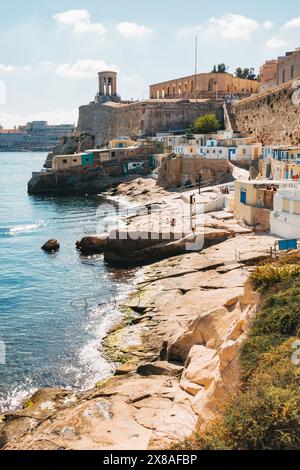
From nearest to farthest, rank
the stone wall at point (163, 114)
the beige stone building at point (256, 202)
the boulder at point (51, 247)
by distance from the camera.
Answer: the beige stone building at point (256, 202) < the boulder at point (51, 247) < the stone wall at point (163, 114)

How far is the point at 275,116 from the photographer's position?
4353 centimetres

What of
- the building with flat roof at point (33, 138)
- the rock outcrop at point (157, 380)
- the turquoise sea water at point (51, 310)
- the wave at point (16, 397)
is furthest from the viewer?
the building with flat roof at point (33, 138)

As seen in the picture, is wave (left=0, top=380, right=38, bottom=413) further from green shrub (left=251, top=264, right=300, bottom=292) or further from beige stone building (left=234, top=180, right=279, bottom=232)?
beige stone building (left=234, top=180, right=279, bottom=232)

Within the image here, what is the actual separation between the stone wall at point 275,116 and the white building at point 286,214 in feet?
61.1

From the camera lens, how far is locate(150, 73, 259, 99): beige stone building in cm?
6756

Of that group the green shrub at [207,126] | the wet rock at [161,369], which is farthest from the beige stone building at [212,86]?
the wet rock at [161,369]

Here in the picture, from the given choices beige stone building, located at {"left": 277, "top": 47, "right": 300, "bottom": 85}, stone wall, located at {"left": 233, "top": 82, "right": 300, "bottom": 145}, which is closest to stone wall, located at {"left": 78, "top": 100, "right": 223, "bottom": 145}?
stone wall, located at {"left": 233, "top": 82, "right": 300, "bottom": 145}

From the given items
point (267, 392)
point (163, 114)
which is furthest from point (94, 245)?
point (163, 114)

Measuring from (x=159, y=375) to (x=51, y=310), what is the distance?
7.78 m

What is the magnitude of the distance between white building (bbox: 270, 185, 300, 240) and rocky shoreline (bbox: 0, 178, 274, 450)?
6.49 feet

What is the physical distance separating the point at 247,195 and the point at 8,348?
46.3 ft

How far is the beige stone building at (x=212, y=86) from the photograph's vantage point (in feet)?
222

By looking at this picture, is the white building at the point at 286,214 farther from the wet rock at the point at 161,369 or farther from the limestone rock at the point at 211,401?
the limestone rock at the point at 211,401
